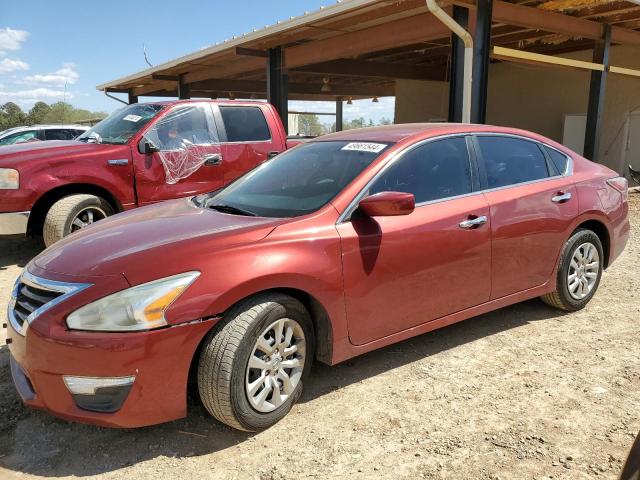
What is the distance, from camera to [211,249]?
103 inches

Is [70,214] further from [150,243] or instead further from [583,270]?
[583,270]

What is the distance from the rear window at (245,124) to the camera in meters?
7.01

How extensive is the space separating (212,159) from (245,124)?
2.50ft

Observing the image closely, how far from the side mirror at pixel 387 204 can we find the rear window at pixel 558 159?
6.49ft

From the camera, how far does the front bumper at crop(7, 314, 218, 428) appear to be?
2371 mm

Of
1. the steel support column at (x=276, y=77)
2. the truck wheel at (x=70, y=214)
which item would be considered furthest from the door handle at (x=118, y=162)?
the steel support column at (x=276, y=77)

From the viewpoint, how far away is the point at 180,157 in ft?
21.4

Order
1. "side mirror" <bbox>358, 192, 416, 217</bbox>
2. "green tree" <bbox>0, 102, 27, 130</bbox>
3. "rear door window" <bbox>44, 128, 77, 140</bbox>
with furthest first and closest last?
1. "green tree" <bbox>0, 102, 27, 130</bbox>
2. "rear door window" <bbox>44, 128, 77, 140</bbox>
3. "side mirror" <bbox>358, 192, 416, 217</bbox>

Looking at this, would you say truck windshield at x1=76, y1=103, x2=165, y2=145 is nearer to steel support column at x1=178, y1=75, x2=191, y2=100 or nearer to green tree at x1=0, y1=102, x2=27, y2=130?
steel support column at x1=178, y1=75, x2=191, y2=100

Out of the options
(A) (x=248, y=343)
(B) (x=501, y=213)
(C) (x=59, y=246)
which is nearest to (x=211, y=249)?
(A) (x=248, y=343)

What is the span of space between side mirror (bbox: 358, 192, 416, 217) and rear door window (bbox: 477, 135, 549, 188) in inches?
42.2

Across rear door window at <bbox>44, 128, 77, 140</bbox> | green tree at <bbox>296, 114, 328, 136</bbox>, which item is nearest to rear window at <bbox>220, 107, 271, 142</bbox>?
rear door window at <bbox>44, 128, 77, 140</bbox>

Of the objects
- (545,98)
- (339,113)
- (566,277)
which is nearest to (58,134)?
(566,277)

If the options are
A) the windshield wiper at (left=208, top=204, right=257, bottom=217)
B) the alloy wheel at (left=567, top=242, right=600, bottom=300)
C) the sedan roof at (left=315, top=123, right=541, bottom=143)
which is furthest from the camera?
the alloy wheel at (left=567, top=242, right=600, bottom=300)
